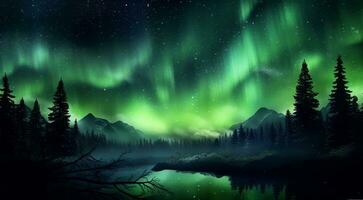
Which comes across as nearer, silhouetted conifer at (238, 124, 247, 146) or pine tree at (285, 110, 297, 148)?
pine tree at (285, 110, 297, 148)

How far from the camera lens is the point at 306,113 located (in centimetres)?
4800

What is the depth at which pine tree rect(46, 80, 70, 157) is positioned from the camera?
162 feet

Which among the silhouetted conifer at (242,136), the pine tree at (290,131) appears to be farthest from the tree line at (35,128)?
the silhouetted conifer at (242,136)

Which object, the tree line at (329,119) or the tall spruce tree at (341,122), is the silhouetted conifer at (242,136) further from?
the tall spruce tree at (341,122)

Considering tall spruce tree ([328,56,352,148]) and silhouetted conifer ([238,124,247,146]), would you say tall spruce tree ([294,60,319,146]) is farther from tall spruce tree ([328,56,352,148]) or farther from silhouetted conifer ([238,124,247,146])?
silhouetted conifer ([238,124,247,146])

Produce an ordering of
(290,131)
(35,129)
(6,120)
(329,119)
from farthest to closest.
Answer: (35,129)
(290,131)
(329,119)
(6,120)

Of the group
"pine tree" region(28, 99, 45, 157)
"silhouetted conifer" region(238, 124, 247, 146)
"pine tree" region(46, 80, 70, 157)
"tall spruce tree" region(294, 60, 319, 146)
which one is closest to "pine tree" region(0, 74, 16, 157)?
"pine tree" region(46, 80, 70, 157)

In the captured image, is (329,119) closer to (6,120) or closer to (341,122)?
(341,122)

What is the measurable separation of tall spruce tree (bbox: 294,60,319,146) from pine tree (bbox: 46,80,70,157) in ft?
107

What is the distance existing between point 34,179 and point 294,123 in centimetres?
4597

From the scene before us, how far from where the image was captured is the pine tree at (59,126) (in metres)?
49.3

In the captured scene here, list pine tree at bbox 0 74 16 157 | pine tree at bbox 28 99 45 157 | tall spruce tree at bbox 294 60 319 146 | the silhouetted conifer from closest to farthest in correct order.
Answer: pine tree at bbox 0 74 16 157 → tall spruce tree at bbox 294 60 319 146 → pine tree at bbox 28 99 45 157 → the silhouetted conifer

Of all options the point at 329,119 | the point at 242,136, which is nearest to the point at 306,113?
the point at 329,119

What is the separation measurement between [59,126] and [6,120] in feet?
Answer: 28.3
